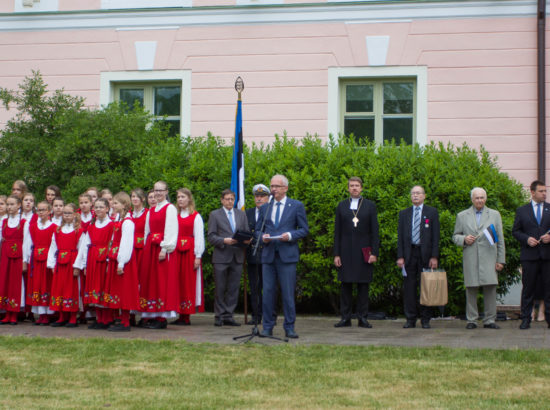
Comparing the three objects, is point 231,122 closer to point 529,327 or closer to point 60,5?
point 60,5

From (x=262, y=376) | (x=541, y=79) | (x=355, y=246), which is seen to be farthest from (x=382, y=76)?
(x=262, y=376)

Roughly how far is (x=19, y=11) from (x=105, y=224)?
7373 millimetres

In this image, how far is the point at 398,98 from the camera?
46.5ft

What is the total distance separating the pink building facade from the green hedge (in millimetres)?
1388

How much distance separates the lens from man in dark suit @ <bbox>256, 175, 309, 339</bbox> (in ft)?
28.6

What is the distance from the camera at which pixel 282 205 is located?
8.82 m

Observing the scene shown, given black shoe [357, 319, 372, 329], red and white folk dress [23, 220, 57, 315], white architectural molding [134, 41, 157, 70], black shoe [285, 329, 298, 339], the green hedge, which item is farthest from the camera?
white architectural molding [134, 41, 157, 70]

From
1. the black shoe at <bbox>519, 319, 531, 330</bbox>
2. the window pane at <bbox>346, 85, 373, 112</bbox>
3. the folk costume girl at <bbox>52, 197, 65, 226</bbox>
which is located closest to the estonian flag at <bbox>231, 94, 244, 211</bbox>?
the folk costume girl at <bbox>52, 197, 65, 226</bbox>

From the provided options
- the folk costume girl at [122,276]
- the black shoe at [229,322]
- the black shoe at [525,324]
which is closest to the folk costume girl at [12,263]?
the folk costume girl at [122,276]

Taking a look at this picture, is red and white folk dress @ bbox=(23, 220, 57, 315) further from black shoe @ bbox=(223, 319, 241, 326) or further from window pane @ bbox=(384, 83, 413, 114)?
window pane @ bbox=(384, 83, 413, 114)

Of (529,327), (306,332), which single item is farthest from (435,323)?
(306,332)

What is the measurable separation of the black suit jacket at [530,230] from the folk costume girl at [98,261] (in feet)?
18.0

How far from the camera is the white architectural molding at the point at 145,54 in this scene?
577 inches

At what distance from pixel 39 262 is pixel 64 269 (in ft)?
1.69
